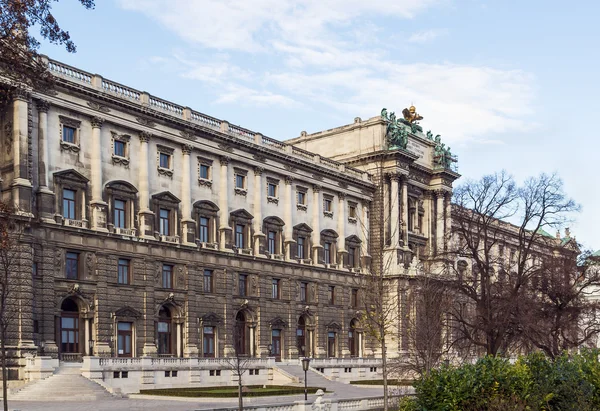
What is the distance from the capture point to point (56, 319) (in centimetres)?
5288

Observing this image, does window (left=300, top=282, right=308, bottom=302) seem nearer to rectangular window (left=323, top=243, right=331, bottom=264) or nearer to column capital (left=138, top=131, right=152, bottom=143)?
rectangular window (left=323, top=243, right=331, bottom=264)

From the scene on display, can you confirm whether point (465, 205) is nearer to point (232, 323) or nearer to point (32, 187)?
point (232, 323)

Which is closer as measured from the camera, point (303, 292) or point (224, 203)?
point (224, 203)

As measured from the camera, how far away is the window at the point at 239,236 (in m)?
70.0

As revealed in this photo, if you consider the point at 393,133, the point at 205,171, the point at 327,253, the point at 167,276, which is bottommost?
the point at 167,276

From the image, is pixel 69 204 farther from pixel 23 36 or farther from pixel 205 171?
pixel 23 36

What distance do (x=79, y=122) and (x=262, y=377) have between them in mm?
23180

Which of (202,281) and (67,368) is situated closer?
(67,368)

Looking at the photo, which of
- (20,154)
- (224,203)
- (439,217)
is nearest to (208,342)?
(224,203)

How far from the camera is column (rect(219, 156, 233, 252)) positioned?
67812 mm

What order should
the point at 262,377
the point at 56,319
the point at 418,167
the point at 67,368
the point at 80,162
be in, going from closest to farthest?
1. the point at 67,368
2. the point at 56,319
3. the point at 80,162
4. the point at 262,377
5. the point at 418,167

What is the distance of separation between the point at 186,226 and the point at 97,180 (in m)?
9.44

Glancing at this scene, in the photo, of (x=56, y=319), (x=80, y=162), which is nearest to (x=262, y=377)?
(x=56, y=319)

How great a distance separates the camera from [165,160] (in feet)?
210
